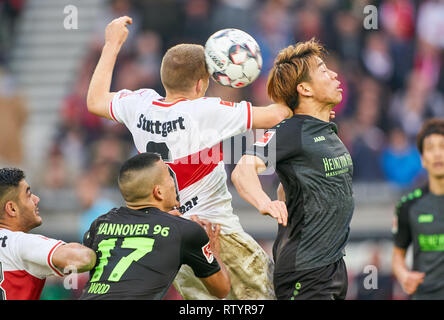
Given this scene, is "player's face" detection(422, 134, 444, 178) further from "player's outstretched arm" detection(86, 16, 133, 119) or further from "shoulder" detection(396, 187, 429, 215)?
"player's outstretched arm" detection(86, 16, 133, 119)

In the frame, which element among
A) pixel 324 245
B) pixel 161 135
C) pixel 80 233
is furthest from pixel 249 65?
pixel 80 233

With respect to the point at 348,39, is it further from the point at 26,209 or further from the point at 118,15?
the point at 26,209

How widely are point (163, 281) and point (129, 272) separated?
0.86 feet

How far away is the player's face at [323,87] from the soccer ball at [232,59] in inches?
17.3

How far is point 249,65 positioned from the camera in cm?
629

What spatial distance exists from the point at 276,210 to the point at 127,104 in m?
1.74

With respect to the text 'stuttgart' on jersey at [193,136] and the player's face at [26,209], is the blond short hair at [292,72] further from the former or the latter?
the player's face at [26,209]

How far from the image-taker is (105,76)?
6.72m

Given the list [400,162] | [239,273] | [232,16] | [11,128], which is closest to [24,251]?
[239,273]

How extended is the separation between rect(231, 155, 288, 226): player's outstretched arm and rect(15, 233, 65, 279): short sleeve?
1.43 metres

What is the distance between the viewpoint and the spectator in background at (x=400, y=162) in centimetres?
1288

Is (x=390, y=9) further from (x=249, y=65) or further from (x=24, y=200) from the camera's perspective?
(x=24, y=200)

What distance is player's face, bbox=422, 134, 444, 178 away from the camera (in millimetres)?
8125

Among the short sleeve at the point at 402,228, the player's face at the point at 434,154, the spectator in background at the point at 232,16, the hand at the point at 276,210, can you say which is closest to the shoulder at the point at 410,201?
the short sleeve at the point at 402,228
